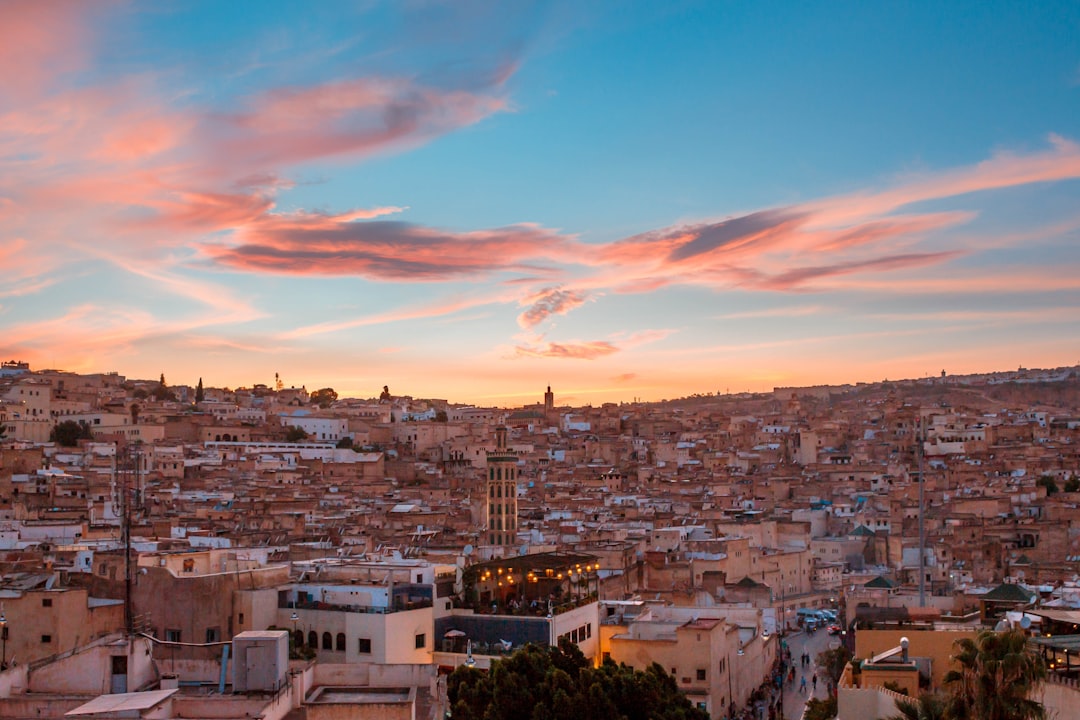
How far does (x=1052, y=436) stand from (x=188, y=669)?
228 feet

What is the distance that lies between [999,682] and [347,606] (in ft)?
37.4

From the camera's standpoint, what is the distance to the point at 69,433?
215ft

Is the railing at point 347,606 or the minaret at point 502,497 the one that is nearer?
the railing at point 347,606

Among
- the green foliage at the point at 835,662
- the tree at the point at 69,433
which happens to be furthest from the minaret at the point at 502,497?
the tree at the point at 69,433

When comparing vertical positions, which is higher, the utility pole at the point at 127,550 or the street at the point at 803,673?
the utility pole at the point at 127,550

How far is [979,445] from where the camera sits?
71.1 metres

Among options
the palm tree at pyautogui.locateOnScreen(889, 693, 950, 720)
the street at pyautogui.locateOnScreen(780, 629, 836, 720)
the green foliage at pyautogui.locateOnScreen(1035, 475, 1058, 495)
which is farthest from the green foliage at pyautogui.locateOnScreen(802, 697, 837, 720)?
the green foliage at pyautogui.locateOnScreen(1035, 475, 1058, 495)

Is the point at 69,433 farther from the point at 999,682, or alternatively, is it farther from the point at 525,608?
the point at 999,682

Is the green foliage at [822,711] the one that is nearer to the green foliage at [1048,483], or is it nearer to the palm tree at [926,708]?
the palm tree at [926,708]

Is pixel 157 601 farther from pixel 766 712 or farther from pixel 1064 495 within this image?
pixel 1064 495

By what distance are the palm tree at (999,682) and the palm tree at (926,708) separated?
6.5 inches

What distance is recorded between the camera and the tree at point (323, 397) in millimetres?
106000

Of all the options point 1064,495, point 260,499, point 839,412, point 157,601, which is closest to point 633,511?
point 260,499

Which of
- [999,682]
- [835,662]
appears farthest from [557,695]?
[835,662]
